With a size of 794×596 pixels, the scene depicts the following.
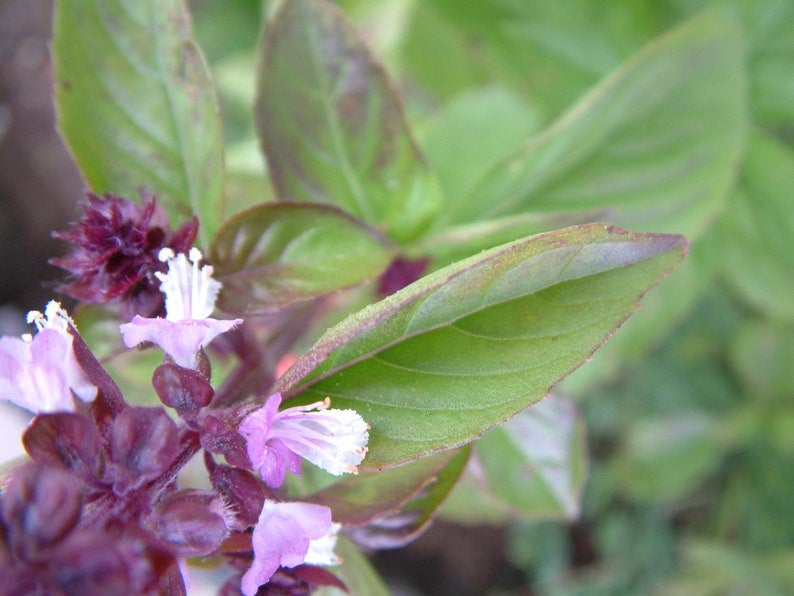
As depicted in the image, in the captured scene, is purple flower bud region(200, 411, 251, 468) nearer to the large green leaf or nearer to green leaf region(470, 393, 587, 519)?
green leaf region(470, 393, 587, 519)

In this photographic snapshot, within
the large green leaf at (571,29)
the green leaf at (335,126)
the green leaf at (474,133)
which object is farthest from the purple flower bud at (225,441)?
the large green leaf at (571,29)

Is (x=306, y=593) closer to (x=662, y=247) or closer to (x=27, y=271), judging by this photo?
(x=662, y=247)

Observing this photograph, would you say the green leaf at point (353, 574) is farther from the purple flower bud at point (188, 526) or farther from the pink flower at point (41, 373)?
the pink flower at point (41, 373)

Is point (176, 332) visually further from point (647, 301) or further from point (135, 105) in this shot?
point (647, 301)

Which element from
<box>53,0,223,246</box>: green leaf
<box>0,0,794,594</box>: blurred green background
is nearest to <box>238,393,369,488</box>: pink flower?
<box>53,0,223,246</box>: green leaf

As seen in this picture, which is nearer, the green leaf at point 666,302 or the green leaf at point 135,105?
the green leaf at point 135,105

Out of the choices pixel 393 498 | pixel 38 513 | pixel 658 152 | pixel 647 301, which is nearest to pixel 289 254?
pixel 393 498

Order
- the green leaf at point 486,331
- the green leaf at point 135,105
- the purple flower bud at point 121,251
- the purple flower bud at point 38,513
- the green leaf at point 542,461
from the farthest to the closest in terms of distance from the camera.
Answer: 1. the green leaf at point 542,461
2. the green leaf at point 135,105
3. the purple flower bud at point 121,251
4. the green leaf at point 486,331
5. the purple flower bud at point 38,513
